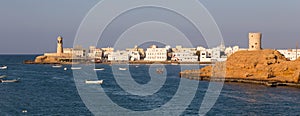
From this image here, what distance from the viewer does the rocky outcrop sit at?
66.8m

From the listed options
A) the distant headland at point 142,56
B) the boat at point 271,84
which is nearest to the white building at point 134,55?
the distant headland at point 142,56

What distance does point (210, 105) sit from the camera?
42.4 m

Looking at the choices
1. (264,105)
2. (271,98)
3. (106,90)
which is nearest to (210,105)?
(264,105)

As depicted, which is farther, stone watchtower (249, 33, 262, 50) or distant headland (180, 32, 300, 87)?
stone watchtower (249, 33, 262, 50)

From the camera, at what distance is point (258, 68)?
Result: 237 ft

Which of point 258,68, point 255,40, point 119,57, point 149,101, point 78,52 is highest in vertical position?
point 255,40

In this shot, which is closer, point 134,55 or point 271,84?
point 271,84

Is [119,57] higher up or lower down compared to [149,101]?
higher up

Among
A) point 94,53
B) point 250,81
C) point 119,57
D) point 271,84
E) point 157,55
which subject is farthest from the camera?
point 94,53

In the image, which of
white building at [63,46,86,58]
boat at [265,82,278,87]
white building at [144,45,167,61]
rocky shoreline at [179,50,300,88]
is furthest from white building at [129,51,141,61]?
boat at [265,82,278,87]

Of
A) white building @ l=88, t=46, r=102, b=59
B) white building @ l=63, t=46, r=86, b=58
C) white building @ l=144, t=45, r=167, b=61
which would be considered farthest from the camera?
white building @ l=88, t=46, r=102, b=59

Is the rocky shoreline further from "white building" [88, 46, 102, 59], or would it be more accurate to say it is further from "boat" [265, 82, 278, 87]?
"white building" [88, 46, 102, 59]

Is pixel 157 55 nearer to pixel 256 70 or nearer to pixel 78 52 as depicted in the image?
pixel 78 52

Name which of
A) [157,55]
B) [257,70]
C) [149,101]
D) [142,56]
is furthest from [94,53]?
[149,101]
